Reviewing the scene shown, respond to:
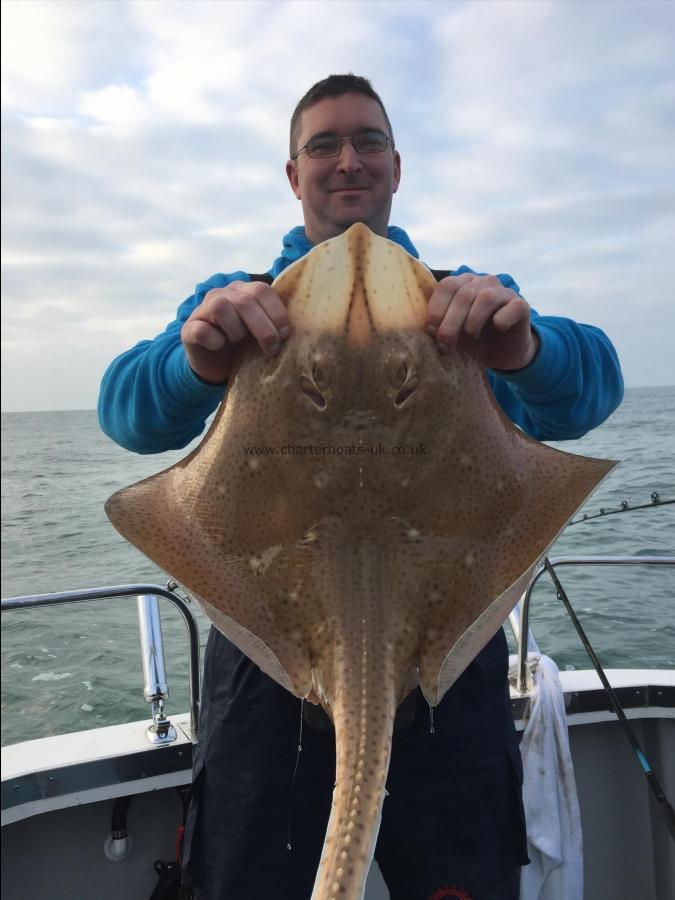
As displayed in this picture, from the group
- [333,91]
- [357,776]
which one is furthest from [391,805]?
[333,91]

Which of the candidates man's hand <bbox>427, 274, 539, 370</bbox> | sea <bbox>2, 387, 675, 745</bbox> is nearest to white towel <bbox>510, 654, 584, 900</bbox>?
sea <bbox>2, 387, 675, 745</bbox>

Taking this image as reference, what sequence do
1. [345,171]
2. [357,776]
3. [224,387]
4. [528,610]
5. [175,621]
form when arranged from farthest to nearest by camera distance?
[175,621]
[528,610]
[345,171]
[224,387]
[357,776]

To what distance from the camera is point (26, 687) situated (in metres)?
8.38

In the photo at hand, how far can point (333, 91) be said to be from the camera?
2.09 meters

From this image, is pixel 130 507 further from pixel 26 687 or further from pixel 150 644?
pixel 26 687

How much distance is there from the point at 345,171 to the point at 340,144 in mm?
98

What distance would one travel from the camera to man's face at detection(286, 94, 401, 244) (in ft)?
6.78

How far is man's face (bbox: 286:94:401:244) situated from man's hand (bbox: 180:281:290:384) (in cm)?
88

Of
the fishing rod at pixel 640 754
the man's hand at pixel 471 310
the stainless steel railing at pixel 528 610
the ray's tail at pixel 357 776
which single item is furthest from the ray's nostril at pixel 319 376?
the stainless steel railing at pixel 528 610

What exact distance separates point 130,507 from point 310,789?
0.98 meters

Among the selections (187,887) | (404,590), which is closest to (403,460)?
(404,590)

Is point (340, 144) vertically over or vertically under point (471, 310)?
over

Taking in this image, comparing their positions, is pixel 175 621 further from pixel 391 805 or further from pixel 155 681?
pixel 391 805

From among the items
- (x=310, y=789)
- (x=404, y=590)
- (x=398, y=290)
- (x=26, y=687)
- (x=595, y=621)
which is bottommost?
(x=26, y=687)
